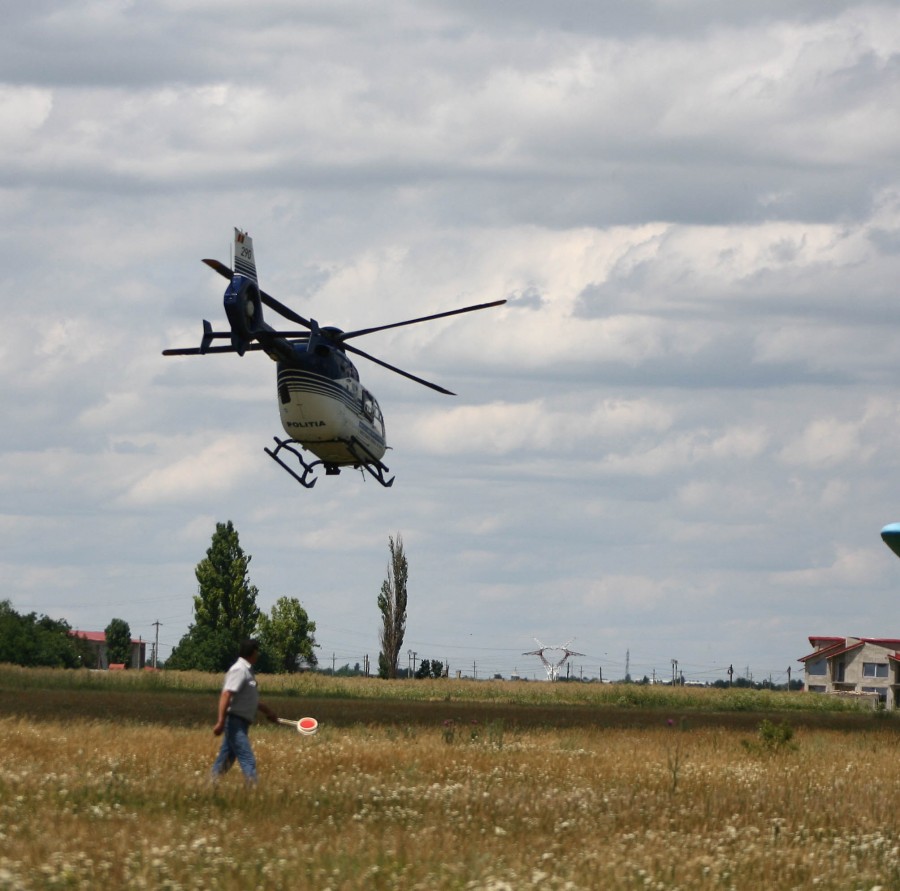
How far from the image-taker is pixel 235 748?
60.3ft

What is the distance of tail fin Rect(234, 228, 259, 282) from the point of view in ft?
136

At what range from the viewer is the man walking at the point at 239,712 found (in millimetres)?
18219

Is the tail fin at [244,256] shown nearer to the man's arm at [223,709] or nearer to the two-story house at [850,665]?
the man's arm at [223,709]

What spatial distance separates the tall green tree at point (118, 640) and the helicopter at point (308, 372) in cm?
14378

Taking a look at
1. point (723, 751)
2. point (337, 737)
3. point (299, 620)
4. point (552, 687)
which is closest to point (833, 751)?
point (723, 751)

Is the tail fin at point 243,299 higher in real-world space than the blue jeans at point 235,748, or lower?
higher

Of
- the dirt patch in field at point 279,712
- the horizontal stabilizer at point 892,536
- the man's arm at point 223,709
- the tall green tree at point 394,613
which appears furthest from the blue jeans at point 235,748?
the tall green tree at point 394,613

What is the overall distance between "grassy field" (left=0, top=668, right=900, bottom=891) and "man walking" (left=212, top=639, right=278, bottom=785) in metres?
0.34

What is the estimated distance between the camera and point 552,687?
3369 inches

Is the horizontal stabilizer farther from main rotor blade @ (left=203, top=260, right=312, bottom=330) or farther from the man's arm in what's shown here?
the man's arm

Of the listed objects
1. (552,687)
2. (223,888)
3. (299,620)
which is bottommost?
(223,888)

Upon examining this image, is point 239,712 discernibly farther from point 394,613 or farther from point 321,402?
point 394,613

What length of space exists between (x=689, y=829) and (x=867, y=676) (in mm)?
123238

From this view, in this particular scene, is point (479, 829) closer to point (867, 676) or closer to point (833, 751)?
point (833, 751)
